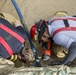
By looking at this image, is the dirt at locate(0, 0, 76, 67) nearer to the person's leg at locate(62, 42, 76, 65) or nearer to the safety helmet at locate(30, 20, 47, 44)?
the safety helmet at locate(30, 20, 47, 44)

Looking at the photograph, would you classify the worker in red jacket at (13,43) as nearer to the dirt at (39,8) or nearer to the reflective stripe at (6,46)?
the reflective stripe at (6,46)

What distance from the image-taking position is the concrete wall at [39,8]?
2.37m

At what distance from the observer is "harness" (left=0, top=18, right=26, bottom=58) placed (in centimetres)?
177

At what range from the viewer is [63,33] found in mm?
1781

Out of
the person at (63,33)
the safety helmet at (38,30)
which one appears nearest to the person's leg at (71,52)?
the person at (63,33)

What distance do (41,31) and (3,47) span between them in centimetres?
30

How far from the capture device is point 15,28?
1884mm

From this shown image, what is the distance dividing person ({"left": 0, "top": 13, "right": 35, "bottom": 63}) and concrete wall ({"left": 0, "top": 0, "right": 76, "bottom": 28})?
0.42 meters

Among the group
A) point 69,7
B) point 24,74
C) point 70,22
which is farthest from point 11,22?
point 24,74

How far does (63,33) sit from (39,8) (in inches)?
27.4

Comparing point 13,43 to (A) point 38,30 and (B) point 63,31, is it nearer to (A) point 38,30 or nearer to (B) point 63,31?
(A) point 38,30

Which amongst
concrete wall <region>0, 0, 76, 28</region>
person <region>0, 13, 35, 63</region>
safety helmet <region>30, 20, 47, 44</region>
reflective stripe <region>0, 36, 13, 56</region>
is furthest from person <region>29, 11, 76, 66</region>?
concrete wall <region>0, 0, 76, 28</region>

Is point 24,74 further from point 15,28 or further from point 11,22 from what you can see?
point 11,22

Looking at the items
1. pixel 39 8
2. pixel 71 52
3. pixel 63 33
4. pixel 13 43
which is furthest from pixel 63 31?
pixel 39 8
